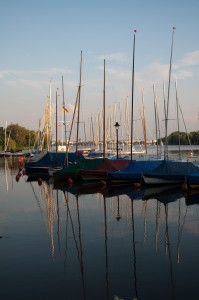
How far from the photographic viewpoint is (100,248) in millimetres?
13008

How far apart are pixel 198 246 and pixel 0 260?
6.96m

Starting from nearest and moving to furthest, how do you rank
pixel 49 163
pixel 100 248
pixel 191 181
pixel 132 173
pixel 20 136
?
pixel 100 248, pixel 191 181, pixel 132 173, pixel 49 163, pixel 20 136

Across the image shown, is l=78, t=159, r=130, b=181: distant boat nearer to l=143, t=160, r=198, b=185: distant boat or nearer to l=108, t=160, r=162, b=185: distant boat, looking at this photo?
l=108, t=160, r=162, b=185: distant boat

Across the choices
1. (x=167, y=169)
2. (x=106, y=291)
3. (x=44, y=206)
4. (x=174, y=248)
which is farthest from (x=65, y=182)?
(x=106, y=291)

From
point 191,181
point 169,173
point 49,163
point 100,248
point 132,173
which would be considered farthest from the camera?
point 49,163

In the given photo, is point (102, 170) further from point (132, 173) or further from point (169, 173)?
point (169, 173)

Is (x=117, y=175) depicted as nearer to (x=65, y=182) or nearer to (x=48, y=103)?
(x=65, y=182)

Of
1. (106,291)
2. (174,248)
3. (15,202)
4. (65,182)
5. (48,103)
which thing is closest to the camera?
(106,291)

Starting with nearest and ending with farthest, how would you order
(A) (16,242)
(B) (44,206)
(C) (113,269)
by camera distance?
1. (C) (113,269)
2. (A) (16,242)
3. (B) (44,206)

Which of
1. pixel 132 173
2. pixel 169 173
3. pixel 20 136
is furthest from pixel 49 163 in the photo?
pixel 20 136

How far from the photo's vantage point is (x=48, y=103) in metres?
54.5

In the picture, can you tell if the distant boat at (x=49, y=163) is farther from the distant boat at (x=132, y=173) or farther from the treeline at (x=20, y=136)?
the treeline at (x=20, y=136)

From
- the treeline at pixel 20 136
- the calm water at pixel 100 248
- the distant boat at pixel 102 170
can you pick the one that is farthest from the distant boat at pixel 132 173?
the treeline at pixel 20 136

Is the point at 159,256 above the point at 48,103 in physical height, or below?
below
